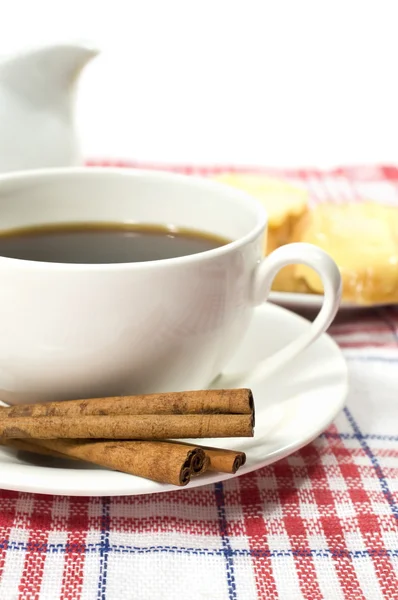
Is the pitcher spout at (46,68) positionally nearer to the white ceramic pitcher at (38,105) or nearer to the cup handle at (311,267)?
the white ceramic pitcher at (38,105)

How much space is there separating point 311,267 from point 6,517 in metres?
0.35

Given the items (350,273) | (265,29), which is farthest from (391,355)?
(265,29)

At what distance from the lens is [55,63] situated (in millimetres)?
1050

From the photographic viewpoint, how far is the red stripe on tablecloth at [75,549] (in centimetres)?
57

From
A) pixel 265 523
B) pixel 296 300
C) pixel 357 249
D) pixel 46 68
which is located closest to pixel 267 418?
pixel 265 523

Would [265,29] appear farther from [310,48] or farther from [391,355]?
[391,355]

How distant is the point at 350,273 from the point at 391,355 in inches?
5.6

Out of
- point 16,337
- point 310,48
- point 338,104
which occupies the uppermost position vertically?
point 16,337

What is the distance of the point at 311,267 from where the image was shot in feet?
2.34

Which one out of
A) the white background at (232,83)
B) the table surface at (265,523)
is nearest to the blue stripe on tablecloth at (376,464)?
the table surface at (265,523)

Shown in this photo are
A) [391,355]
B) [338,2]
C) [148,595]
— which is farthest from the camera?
[338,2]

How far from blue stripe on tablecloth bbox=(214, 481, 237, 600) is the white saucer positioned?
0.05m

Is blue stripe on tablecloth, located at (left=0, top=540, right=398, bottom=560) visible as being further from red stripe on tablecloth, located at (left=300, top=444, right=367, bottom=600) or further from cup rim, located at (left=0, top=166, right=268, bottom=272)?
cup rim, located at (left=0, top=166, right=268, bottom=272)

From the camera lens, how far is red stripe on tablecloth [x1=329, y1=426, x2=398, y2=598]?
602mm
